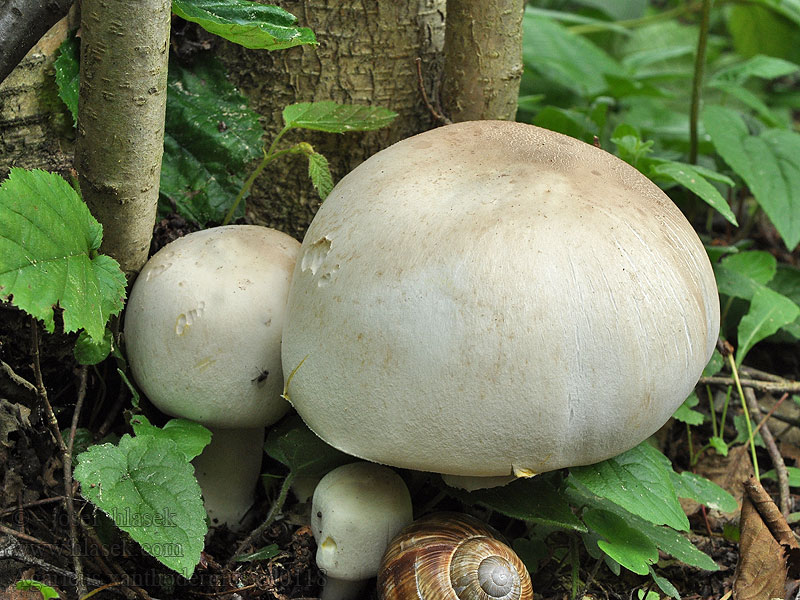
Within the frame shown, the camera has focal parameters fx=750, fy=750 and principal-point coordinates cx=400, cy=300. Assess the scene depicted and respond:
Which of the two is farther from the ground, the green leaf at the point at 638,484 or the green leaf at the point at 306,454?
the green leaf at the point at 638,484

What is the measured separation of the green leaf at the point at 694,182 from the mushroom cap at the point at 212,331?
1.12 metres

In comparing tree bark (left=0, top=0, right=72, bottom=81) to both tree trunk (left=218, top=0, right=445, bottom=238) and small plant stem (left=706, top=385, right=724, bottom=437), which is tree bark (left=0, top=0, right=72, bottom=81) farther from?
small plant stem (left=706, top=385, right=724, bottom=437)

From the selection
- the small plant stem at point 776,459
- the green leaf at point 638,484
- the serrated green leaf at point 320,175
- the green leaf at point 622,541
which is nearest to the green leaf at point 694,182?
the small plant stem at point 776,459

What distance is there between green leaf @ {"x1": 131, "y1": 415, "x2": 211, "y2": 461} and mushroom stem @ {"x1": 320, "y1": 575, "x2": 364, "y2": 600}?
0.44m

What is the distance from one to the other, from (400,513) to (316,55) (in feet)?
4.13

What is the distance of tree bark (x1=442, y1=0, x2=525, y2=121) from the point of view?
2062 mm

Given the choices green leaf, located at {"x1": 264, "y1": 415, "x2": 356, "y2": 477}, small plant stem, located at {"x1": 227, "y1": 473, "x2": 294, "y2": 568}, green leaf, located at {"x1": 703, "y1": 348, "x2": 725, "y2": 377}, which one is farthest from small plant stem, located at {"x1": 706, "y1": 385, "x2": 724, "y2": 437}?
small plant stem, located at {"x1": 227, "y1": 473, "x2": 294, "y2": 568}

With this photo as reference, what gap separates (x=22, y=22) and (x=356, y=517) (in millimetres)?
1238

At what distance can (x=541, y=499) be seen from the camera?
1.71 metres

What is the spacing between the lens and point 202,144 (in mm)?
2035

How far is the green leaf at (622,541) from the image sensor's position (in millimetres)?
1610

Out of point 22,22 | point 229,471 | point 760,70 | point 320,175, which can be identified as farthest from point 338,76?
point 760,70

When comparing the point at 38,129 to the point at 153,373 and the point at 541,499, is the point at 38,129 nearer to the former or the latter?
the point at 153,373

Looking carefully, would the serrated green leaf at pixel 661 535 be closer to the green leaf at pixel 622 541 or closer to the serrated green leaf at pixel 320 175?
the green leaf at pixel 622 541
